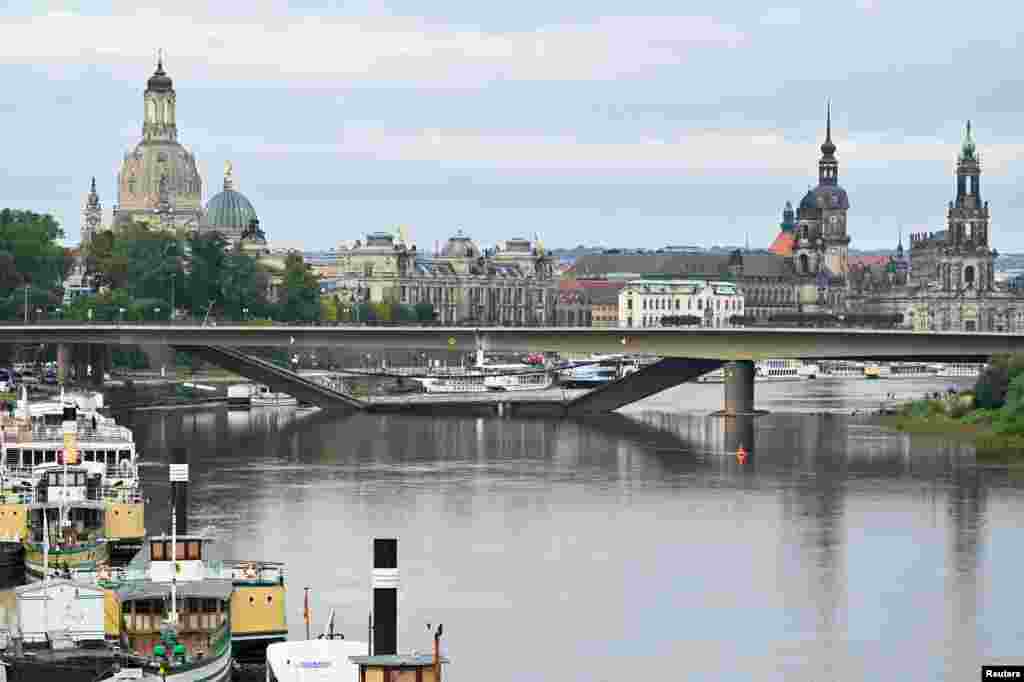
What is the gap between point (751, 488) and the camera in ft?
284

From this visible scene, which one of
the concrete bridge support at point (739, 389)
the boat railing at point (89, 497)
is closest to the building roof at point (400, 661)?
the boat railing at point (89, 497)

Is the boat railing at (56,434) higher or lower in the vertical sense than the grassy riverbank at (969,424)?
higher

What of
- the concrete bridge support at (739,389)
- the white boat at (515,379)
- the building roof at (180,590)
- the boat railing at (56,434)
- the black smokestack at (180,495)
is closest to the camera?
the building roof at (180,590)

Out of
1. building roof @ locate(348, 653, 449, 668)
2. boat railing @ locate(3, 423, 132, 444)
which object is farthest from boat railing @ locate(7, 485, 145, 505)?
building roof @ locate(348, 653, 449, 668)

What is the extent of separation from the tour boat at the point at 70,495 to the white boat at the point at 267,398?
74191 mm

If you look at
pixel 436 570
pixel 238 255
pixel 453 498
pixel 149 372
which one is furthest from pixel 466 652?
pixel 238 255

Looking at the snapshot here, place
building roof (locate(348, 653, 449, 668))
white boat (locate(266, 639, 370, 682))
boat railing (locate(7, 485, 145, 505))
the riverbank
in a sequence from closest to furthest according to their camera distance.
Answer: building roof (locate(348, 653, 449, 668)) → white boat (locate(266, 639, 370, 682)) → boat railing (locate(7, 485, 145, 505)) → the riverbank

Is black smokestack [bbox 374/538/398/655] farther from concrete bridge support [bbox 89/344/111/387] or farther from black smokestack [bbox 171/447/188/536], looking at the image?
concrete bridge support [bbox 89/344/111/387]

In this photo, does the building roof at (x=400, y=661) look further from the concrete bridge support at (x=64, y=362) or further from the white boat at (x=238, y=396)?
the white boat at (x=238, y=396)

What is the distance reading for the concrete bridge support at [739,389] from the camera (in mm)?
129750

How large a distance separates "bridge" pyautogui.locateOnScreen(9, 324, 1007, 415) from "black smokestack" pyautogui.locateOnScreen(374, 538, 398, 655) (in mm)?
79210

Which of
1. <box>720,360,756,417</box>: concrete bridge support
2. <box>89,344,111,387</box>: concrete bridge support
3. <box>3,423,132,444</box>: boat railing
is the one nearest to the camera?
<box>3,423,132,444</box>: boat railing

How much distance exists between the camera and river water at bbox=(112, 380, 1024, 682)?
5359cm

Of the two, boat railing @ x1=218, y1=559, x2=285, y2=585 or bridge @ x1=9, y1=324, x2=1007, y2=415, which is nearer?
boat railing @ x1=218, y1=559, x2=285, y2=585
